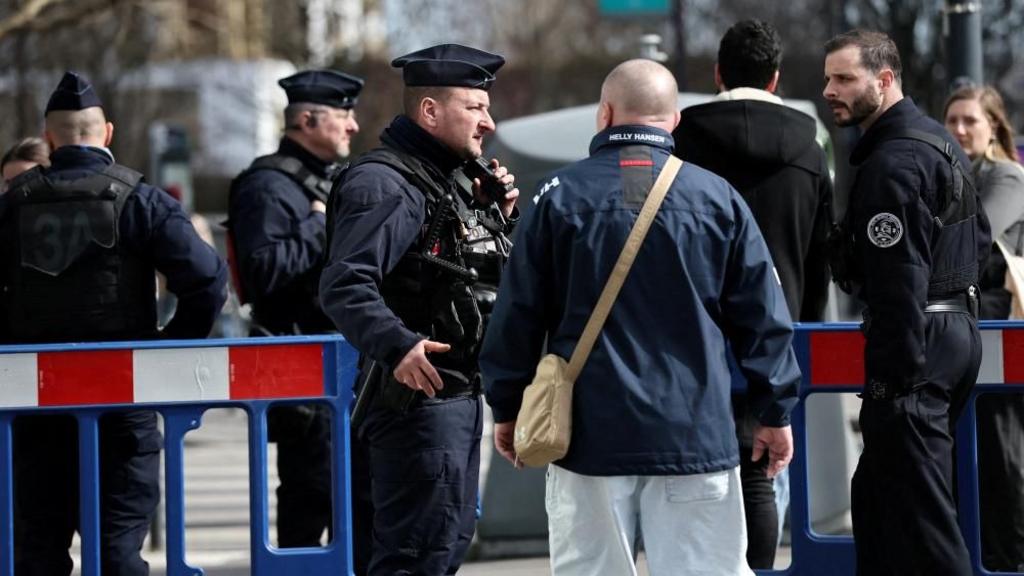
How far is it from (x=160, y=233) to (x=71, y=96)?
1.86 ft

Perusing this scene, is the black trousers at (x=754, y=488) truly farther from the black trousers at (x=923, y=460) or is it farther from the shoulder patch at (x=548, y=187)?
the shoulder patch at (x=548, y=187)

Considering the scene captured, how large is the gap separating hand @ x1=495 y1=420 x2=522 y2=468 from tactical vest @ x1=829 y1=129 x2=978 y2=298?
1364mm

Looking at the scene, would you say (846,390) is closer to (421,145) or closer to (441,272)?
(441,272)

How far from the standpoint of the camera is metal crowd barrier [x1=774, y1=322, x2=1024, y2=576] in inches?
221

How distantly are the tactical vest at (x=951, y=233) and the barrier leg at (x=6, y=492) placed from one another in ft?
8.88

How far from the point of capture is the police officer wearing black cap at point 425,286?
15.8 ft

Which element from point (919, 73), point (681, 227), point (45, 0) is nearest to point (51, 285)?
point (681, 227)

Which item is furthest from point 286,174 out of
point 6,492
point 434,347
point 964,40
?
point 964,40

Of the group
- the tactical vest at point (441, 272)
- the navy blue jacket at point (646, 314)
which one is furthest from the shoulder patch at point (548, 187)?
the tactical vest at point (441, 272)

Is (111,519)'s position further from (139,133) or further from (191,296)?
(139,133)

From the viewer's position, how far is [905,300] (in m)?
4.99

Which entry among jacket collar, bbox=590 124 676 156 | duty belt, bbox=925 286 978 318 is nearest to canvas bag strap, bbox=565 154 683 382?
jacket collar, bbox=590 124 676 156

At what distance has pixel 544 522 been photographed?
795 cm

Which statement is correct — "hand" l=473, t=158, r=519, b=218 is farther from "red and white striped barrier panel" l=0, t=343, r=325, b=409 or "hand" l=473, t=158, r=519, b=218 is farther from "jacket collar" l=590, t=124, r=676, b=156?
"red and white striped barrier panel" l=0, t=343, r=325, b=409
